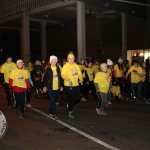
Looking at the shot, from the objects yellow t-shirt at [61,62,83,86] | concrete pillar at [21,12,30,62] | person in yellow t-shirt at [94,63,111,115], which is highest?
concrete pillar at [21,12,30,62]

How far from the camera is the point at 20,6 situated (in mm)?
28969

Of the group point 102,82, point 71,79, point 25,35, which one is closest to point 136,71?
point 102,82

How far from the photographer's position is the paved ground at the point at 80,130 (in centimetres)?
539

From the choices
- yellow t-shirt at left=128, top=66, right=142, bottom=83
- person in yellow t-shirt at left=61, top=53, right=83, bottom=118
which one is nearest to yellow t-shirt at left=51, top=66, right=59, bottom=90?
person in yellow t-shirt at left=61, top=53, right=83, bottom=118

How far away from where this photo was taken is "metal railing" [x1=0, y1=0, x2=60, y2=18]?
85.2 feet

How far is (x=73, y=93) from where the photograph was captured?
7898 mm

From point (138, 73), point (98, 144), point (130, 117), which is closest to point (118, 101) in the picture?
point (138, 73)

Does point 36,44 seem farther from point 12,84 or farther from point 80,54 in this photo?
point 12,84

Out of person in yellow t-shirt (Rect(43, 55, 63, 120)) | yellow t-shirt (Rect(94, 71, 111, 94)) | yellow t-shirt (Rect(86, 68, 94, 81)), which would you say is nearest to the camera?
person in yellow t-shirt (Rect(43, 55, 63, 120))

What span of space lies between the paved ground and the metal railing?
1810 centimetres

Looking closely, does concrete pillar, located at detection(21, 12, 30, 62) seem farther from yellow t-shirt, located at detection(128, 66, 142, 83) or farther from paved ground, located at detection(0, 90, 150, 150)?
paved ground, located at detection(0, 90, 150, 150)

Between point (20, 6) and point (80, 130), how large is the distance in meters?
25.1

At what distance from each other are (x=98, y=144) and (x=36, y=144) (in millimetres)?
1355

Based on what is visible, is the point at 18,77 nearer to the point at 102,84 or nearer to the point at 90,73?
the point at 102,84
